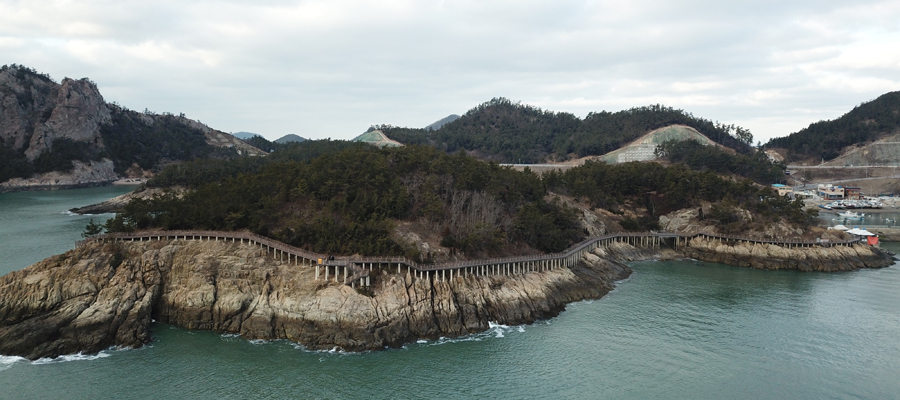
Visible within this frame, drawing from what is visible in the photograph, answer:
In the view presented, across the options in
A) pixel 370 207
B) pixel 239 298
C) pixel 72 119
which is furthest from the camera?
pixel 72 119

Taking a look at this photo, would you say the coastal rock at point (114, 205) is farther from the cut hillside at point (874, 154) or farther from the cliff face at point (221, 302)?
the cut hillside at point (874, 154)

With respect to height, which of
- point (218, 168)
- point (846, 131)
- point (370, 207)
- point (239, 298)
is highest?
point (846, 131)

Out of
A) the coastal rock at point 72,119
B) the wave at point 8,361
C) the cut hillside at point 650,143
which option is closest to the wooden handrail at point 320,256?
the wave at point 8,361

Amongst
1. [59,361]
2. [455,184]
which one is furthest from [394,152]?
[59,361]

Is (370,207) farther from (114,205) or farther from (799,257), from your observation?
(114,205)

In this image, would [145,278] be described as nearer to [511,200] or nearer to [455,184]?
[455,184]

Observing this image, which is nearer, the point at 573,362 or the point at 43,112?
the point at 573,362

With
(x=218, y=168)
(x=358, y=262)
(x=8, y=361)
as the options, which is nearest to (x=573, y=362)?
(x=358, y=262)
